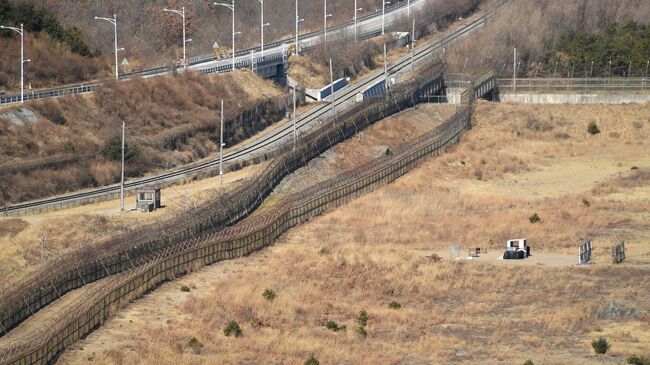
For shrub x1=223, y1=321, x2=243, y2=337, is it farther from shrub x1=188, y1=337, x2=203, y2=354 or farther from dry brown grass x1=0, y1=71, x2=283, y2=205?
dry brown grass x1=0, y1=71, x2=283, y2=205

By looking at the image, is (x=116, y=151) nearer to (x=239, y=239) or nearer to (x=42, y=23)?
(x=239, y=239)

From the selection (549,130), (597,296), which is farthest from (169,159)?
(597,296)

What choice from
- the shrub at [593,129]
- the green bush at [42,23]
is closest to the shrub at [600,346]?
the shrub at [593,129]

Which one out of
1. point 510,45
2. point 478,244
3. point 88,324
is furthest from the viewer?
point 510,45

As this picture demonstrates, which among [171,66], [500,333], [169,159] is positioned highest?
[171,66]

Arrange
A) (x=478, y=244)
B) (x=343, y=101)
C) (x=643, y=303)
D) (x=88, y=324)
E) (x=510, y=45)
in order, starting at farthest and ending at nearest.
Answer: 1. (x=510, y=45)
2. (x=343, y=101)
3. (x=478, y=244)
4. (x=643, y=303)
5. (x=88, y=324)

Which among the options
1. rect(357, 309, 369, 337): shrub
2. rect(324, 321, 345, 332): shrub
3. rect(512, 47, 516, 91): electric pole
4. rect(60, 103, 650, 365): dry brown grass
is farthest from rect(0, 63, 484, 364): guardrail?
rect(512, 47, 516, 91): electric pole

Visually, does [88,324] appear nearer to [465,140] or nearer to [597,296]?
[597,296]
